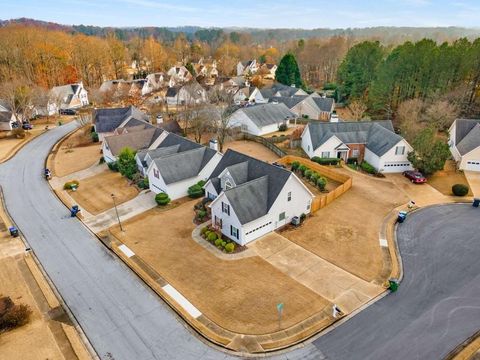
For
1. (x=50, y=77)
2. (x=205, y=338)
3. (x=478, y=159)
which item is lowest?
(x=205, y=338)

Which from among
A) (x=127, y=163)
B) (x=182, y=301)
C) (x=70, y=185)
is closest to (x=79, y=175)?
(x=70, y=185)

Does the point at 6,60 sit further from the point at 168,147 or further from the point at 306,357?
the point at 306,357

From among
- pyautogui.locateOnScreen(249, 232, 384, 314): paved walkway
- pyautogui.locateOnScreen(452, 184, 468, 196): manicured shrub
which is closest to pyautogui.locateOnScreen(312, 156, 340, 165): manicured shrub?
pyautogui.locateOnScreen(452, 184, 468, 196): manicured shrub

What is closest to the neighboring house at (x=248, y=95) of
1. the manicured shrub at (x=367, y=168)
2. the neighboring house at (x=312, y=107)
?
the neighboring house at (x=312, y=107)

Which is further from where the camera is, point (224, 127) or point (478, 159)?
point (224, 127)

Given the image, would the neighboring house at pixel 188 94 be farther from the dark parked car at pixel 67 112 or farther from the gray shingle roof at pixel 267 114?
the dark parked car at pixel 67 112

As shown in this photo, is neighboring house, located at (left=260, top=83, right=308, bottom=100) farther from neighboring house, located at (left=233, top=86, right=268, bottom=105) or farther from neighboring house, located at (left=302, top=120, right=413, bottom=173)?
neighboring house, located at (left=302, top=120, right=413, bottom=173)

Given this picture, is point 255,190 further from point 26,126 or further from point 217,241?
point 26,126

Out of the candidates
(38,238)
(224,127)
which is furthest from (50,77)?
(38,238)
